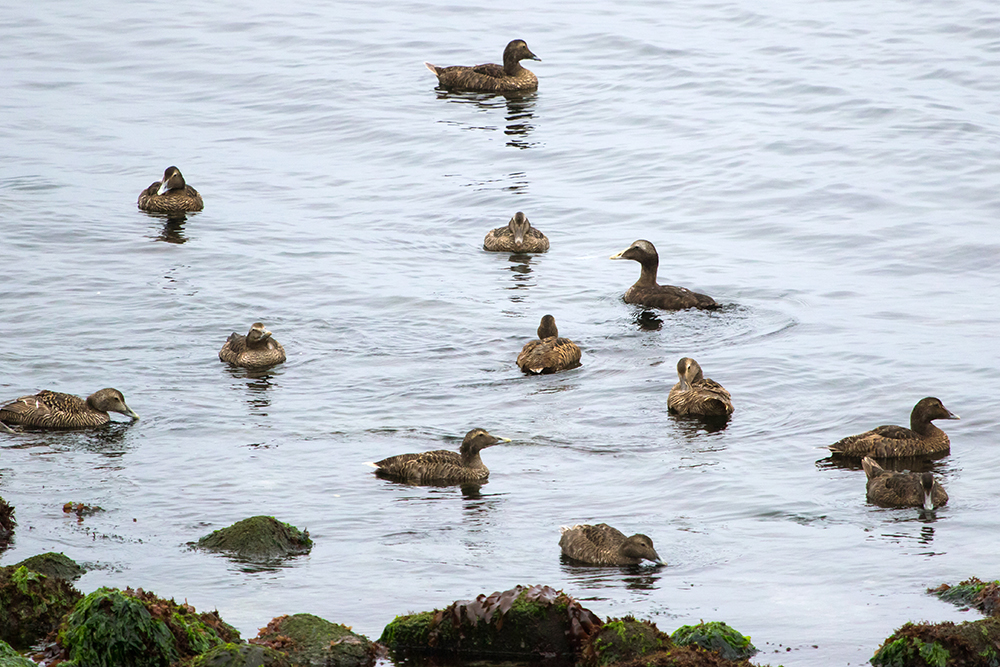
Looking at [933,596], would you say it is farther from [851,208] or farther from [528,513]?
[851,208]

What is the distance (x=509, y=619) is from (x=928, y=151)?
22582 millimetres

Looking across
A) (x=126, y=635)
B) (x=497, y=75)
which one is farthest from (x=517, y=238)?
(x=126, y=635)

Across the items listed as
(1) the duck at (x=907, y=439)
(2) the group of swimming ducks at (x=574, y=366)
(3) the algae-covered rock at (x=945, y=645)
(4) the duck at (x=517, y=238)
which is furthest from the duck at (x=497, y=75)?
(3) the algae-covered rock at (x=945, y=645)

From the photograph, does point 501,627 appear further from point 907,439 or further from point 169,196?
point 169,196

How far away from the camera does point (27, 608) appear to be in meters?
9.77

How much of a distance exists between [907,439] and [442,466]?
197 inches

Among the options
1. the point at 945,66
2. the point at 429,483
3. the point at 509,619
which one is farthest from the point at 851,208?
the point at 509,619

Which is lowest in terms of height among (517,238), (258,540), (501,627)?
(258,540)

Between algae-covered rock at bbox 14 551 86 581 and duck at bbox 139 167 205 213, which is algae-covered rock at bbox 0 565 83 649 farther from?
duck at bbox 139 167 205 213

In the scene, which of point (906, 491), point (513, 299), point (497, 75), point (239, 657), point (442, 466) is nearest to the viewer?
point (239, 657)

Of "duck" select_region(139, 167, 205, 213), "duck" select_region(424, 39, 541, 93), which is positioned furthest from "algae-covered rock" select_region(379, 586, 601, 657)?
"duck" select_region(424, 39, 541, 93)

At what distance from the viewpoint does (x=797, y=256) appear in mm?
23516

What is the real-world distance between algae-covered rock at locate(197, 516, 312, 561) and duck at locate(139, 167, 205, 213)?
48.5 feet

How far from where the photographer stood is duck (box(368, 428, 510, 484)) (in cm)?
1397
